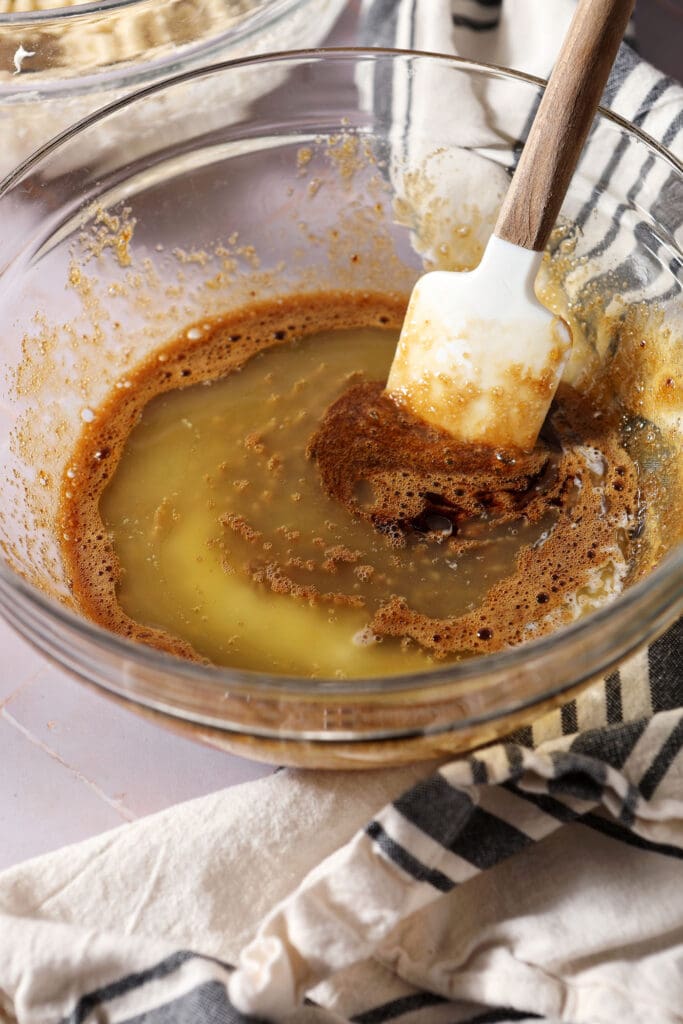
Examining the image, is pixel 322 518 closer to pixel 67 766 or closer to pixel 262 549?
pixel 262 549

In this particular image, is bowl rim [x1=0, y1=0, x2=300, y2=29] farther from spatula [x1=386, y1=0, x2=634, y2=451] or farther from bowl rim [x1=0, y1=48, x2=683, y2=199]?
spatula [x1=386, y1=0, x2=634, y2=451]

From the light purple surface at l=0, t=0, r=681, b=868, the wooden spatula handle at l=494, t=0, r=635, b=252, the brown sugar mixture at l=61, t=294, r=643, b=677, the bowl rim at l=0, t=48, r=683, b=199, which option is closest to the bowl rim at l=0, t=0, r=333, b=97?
the bowl rim at l=0, t=48, r=683, b=199

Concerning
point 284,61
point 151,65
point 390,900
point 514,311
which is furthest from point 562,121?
point 390,900

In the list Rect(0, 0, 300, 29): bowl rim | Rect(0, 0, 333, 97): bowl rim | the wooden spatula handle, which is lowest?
the wooden spatula handle

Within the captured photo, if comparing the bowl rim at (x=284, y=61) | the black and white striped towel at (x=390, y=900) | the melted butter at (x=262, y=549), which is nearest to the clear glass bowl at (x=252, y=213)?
the bowl rim at (x=284, y=61)

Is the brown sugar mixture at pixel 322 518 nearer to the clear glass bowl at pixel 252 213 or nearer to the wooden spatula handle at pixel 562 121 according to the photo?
the clear glass bowl at pixel 252 213

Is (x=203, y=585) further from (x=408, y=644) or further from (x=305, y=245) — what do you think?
(x=305, y=245)

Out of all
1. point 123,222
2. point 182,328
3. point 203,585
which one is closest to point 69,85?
point 123,222
